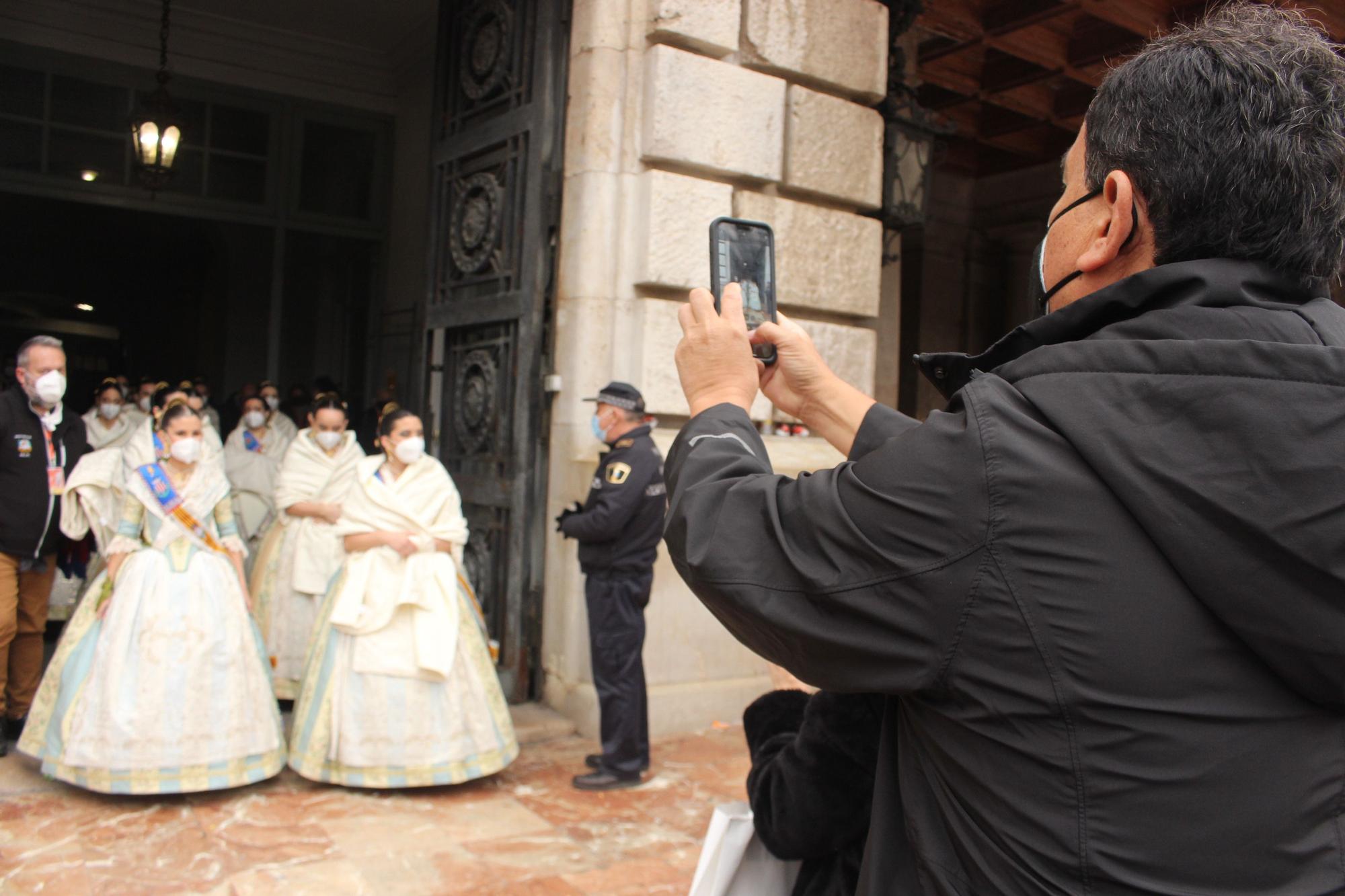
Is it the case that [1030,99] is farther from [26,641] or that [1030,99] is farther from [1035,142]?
[26,641]

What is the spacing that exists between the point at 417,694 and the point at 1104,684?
417cm

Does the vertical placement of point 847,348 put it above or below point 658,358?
above

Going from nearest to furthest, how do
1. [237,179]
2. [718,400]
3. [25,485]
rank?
[718,400] < [25,485] < [237,179]

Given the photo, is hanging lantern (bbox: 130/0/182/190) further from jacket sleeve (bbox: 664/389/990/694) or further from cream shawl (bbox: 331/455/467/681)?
jacket sleeve (bbox: 664/389/990/694)

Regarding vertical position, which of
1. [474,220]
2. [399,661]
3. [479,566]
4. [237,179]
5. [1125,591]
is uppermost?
[237,179]

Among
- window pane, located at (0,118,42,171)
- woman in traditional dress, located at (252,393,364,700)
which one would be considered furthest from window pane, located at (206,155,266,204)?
woman in traditional dress, located at (252,393,364,700)

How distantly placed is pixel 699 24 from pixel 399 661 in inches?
136

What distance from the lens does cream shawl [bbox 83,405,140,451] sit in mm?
9289

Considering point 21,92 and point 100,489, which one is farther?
point 21,92

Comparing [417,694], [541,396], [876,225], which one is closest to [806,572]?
[417,694]

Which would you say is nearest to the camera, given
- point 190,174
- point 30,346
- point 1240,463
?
point 1240,463

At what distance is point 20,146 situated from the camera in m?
10.4

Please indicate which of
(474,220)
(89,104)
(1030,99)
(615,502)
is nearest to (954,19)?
(1030,99)

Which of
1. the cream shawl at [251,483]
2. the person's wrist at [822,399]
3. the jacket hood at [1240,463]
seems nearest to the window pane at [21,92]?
the cream shawl at [251,483]
